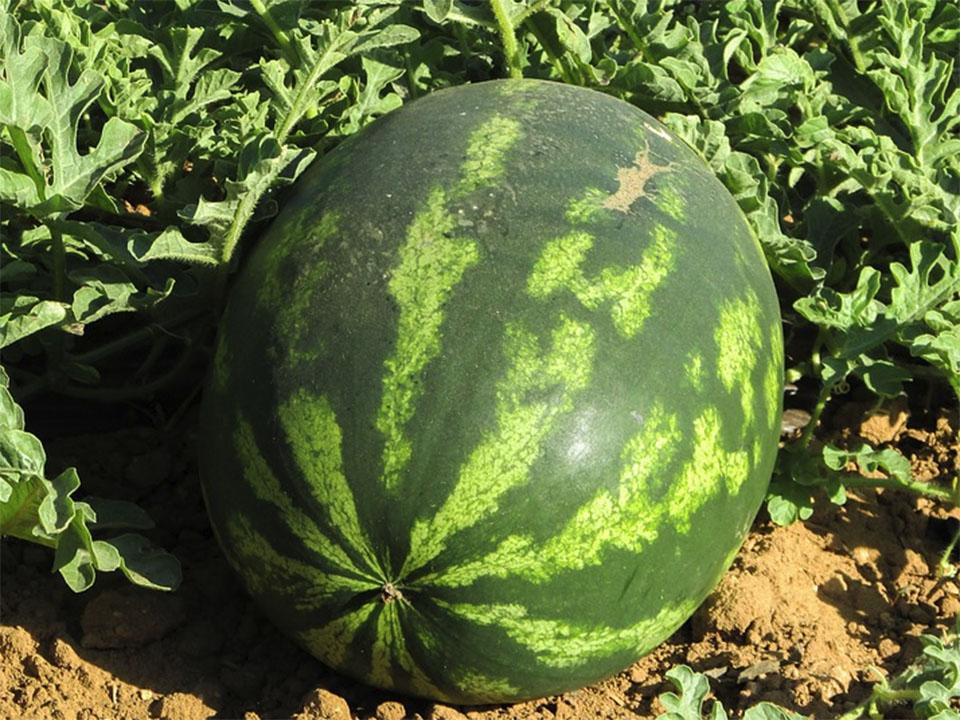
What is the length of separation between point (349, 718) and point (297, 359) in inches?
30.5

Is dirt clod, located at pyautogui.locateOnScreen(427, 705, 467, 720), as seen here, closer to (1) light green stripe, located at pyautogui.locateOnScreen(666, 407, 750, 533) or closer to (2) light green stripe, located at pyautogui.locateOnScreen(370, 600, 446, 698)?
(2) light green stripe, located at pyautogui.locateOnScreen(370, 600, 446, 698)

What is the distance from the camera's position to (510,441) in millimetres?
2826

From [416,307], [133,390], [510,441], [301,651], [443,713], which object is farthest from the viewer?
[133,390]

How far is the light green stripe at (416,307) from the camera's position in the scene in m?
2.84

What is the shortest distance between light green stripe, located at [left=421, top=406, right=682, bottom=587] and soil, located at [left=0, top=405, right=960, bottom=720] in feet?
1.65

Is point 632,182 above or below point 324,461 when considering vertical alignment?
above

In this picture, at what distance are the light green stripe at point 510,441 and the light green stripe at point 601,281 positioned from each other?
13 centimetres

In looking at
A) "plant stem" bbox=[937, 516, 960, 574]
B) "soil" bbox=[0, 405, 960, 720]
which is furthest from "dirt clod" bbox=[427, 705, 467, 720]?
"plant stem" bbox=[937, 516, 960, 574]

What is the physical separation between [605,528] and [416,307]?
1.83 ft

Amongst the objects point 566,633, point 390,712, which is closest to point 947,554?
point 566,633

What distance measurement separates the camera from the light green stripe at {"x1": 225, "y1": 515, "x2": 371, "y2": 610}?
9.62 ft

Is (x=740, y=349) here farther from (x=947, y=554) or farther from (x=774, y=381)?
(x=947, y=554)

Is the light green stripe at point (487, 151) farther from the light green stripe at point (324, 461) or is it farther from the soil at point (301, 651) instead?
the soil at point (301, 651)

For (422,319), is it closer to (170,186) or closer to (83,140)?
(170,186)
